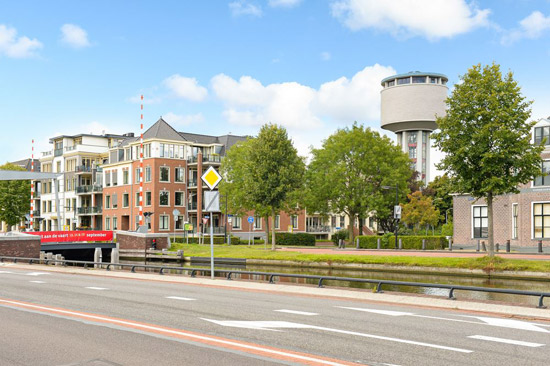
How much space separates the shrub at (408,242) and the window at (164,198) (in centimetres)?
3325

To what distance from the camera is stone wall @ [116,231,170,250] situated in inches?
2176

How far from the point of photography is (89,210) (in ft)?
296

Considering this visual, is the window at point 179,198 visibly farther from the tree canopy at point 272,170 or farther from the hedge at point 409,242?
the hedge at point 409,242

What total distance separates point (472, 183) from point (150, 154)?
54.4 metres

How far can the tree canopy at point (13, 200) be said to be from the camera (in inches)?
3557

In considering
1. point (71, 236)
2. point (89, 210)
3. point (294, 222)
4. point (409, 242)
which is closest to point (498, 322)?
point (409, 242)

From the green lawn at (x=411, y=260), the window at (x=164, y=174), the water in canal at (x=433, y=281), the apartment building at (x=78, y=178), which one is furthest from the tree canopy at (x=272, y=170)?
the apartment building at (x=78, y=178)

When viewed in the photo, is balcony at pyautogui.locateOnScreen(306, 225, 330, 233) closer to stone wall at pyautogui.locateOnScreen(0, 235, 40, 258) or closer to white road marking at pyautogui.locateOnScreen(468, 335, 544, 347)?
stone wall at pyautogui.locateOnScreen(0, 235, 40, 258)

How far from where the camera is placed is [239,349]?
9445 mm

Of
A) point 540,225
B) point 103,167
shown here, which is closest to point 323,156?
point 540,225

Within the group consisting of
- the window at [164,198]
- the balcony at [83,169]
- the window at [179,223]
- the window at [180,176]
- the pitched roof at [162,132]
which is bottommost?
the window at [179,223]

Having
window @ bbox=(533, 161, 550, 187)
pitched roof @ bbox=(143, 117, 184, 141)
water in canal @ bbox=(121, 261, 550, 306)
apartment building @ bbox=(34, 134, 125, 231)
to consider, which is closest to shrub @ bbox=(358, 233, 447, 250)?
window @ bbox=(533, 161, 550, 187)

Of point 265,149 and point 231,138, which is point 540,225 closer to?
point 265,149

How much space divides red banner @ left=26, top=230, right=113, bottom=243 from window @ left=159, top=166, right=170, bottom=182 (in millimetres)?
23917
